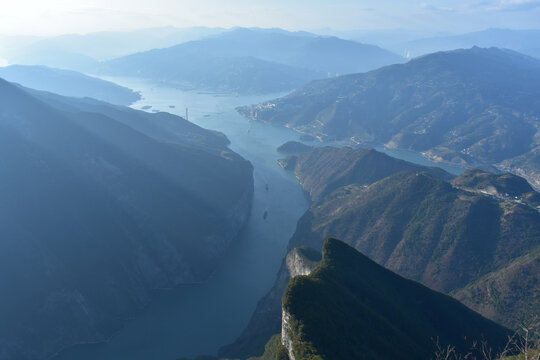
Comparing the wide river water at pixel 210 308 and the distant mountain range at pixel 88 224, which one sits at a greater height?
the distant mountain range at pixel 88 224

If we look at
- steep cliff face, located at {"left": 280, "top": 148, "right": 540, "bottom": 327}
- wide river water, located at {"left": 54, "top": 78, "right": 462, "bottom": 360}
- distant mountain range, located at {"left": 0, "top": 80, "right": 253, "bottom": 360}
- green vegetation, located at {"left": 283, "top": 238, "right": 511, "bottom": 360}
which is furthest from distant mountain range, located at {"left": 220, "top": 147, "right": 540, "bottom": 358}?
distant mountain range, located at {"left": 0, "top": 80, "right": 253, "bottom": 360}

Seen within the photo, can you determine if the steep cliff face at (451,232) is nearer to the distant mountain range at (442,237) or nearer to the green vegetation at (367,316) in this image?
the distant mountain range at (442,237)

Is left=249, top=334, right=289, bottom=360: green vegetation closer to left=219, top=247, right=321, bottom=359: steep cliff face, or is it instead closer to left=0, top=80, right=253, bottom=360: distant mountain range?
left=219, top=247, right=321, bottom=359: steep cliff face

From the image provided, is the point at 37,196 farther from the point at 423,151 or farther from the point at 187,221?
the point at 423,151

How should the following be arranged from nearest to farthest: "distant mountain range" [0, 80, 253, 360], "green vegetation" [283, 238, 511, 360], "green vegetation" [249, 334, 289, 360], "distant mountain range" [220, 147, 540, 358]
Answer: "green vegetation" [283, 238, 511, 360], "green vegetation" [249, 334, 289, 360], "distant mountain range" [0, 80, 253, 360], "distant mountain range" [220, 147, 540, 358]

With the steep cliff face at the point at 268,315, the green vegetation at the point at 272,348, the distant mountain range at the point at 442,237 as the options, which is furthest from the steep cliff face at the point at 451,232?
the green vegetation at the point at 272,348

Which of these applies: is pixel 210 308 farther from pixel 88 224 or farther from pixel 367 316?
pixel 367 316

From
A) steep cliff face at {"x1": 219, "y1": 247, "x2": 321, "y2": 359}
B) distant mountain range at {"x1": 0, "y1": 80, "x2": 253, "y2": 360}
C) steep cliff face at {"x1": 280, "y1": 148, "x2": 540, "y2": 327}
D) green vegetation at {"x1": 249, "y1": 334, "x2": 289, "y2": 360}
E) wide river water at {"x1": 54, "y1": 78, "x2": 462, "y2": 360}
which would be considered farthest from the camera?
steep cliff face at {"x1": 280, "y1": 148, "x2": 540, "y2": 327}
